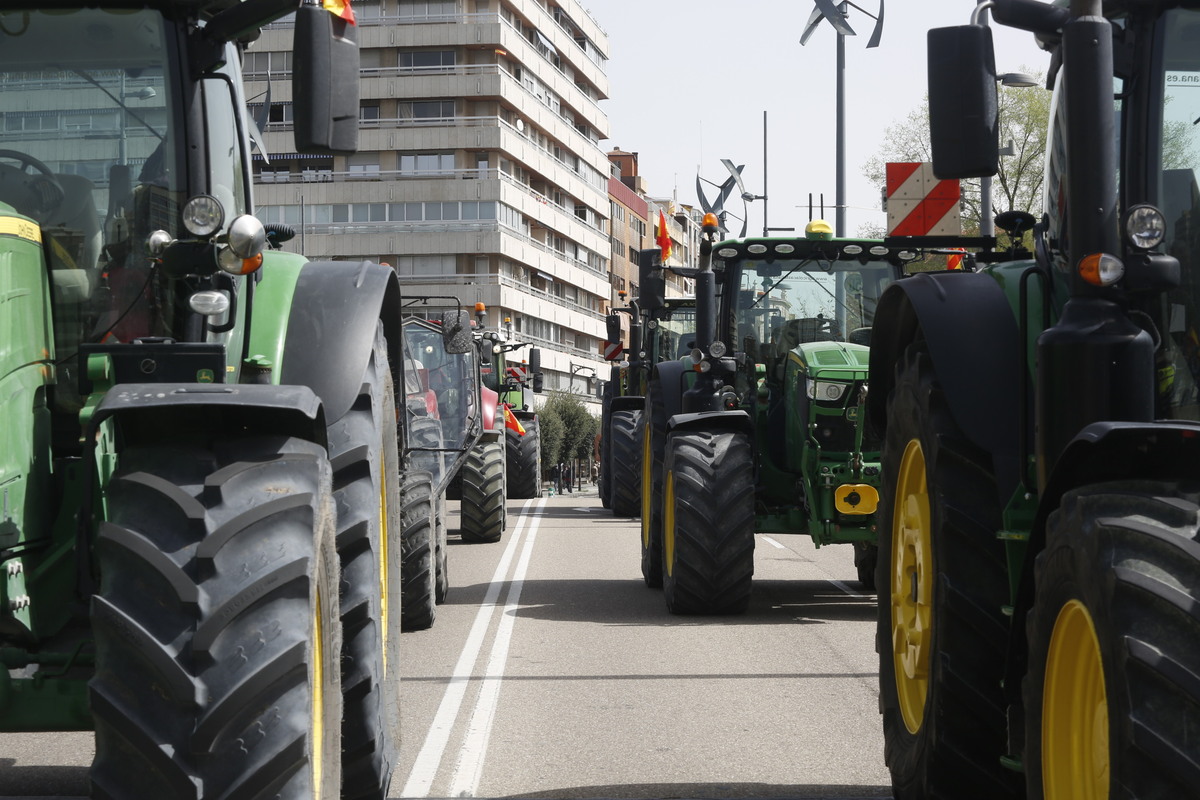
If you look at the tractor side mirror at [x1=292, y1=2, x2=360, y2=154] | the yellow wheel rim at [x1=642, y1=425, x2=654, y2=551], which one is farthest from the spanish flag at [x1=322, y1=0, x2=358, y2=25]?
the yellow wheel rim at [x1=642, y1=425, x2=654, y2=551]

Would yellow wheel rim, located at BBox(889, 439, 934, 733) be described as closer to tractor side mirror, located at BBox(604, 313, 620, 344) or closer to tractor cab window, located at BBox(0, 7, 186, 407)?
tractor cab window, located at BBox(0, 7, 186, 407)

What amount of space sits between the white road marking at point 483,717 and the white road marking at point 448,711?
0.09 m

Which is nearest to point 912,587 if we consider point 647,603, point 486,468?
point 647,603

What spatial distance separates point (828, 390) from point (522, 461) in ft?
57.8

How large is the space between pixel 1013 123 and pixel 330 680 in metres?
40.8

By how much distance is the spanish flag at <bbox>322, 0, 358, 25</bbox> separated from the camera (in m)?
4.54

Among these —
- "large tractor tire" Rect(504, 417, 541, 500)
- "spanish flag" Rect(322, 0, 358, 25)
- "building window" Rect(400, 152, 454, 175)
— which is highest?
"building window" Rect(400, 152, 454, 175)

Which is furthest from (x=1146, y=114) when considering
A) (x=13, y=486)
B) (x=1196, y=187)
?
(x=13, y=486)

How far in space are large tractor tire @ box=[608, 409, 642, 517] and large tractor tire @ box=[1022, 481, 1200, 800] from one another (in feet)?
58.7

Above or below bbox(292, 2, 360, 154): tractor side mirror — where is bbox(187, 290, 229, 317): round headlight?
below

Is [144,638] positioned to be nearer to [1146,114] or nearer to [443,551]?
[1146,114]

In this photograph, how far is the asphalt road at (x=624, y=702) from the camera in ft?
20.5

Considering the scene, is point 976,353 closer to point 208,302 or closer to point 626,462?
point 208,302

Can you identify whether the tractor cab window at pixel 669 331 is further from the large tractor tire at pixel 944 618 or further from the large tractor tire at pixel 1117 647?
the large tractor tire at pixel 1117 647
